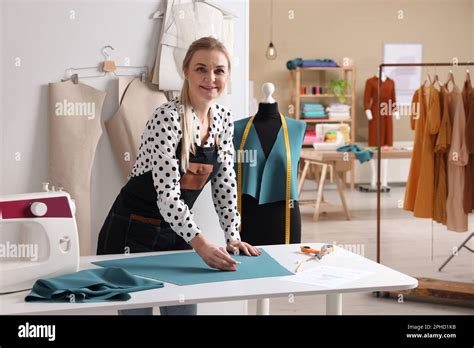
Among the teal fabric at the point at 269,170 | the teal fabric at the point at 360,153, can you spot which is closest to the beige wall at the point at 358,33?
the teal fabric at the point at 360,153

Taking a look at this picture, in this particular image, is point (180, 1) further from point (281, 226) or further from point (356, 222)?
point (356, 222)

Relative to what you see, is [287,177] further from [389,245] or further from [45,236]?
[389,245]

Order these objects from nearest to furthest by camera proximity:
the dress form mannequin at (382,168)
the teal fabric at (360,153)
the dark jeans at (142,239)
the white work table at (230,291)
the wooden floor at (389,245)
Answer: the white work table at (230,291) < the dark jeans at (142,239) < the wooden floor at (389,245) < the teal fabric at (360,153) < the dress form mannequin at (382,168)

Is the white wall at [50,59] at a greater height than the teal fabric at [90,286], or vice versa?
the white wall at [50,59]

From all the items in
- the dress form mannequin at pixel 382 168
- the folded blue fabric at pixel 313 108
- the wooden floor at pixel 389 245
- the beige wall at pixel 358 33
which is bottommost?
the wooden floor at pixel 389 245

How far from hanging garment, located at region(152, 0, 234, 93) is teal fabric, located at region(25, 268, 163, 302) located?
61.9 inches

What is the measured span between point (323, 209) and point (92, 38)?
507cm

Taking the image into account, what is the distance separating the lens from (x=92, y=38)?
3.53 meters

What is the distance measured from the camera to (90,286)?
2.11 metres

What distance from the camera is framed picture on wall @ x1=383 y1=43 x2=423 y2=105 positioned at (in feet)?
37.3

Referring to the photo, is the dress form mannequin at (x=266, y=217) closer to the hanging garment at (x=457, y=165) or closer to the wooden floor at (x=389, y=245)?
the wooden floor at (x=389, y=245)

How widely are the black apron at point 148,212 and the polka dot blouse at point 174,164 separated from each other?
43 mm

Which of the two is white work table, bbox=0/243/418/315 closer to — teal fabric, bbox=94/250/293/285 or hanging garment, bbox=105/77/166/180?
teal fabric, bbox=94/250/293/285

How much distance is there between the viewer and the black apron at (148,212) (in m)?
2.66
